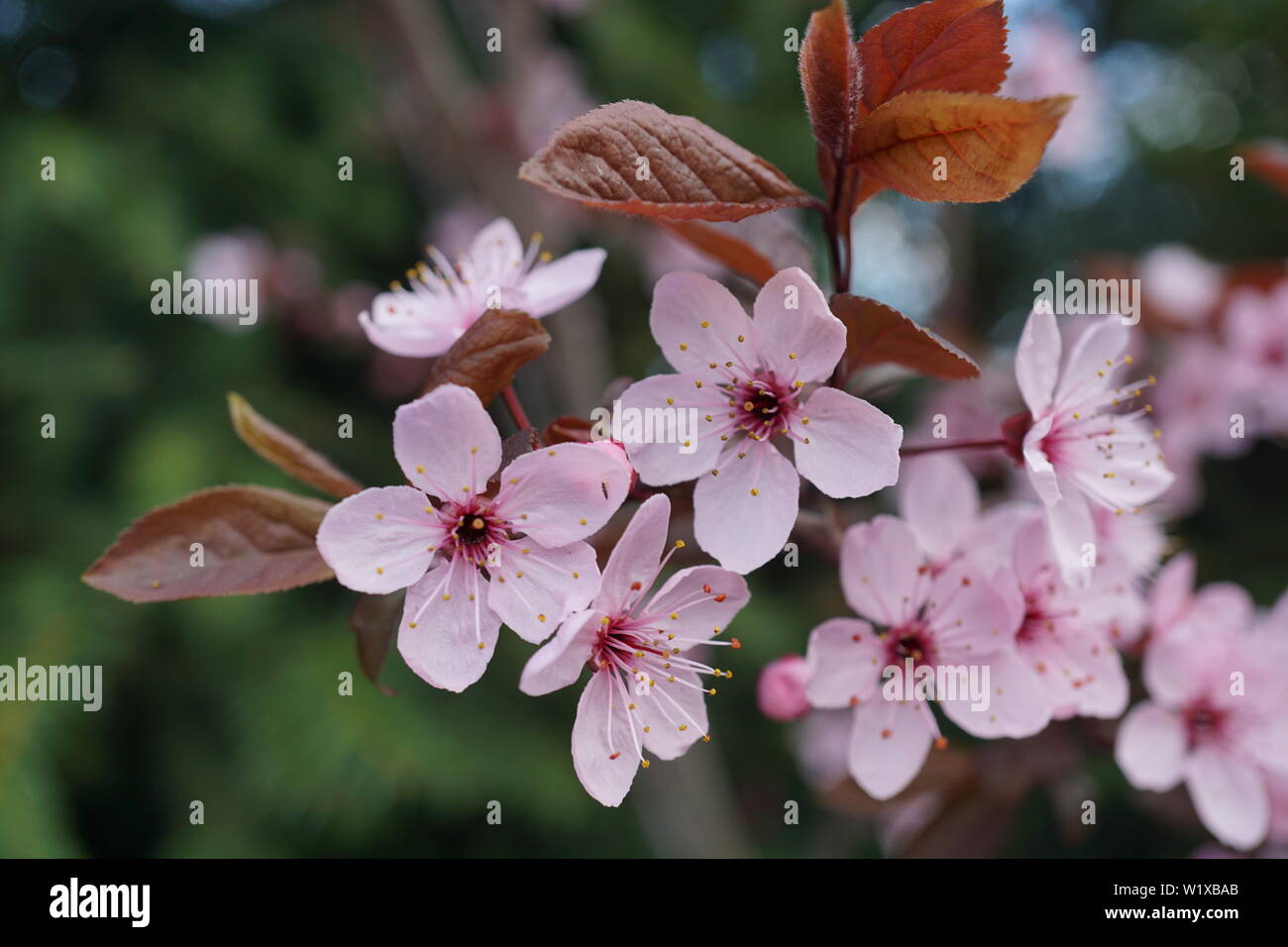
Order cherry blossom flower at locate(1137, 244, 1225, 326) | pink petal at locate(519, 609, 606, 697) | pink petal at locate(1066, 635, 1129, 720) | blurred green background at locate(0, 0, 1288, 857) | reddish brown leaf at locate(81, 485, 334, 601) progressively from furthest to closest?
blurred green background at locate(0, 0, 1288, 857), cherry blossom flower at locate(1137, 244, 1225, 326), pink petal at locate(1066, 635, 1129, 720), reddish brown leaf at locate(81, 485, 334, 601), pink petal at locate(519, 609, 606, 697)

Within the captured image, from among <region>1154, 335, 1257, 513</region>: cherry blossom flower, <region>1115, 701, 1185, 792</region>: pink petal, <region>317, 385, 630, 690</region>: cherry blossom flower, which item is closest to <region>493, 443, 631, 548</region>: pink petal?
<region>317, 385, 630, 690</region>: cherry blossom flower

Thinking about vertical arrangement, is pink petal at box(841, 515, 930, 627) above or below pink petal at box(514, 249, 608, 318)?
below

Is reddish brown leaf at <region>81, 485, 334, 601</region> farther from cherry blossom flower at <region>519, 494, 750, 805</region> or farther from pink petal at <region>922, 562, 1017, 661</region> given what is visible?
pink petal at <region>922, 562, 1017, 661</region>

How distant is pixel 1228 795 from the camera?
858 mm

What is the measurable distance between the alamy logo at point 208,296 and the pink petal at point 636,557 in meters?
1.35

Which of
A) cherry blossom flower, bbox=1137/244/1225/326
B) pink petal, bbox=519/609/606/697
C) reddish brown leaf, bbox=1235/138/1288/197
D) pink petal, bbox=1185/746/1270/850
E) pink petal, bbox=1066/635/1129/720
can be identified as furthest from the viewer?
cherry blossom flower, bbox=1137/244/1225/326

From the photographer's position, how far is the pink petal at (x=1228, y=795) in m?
0.84

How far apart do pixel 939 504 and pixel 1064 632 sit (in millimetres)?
138

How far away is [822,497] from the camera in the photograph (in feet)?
2.28

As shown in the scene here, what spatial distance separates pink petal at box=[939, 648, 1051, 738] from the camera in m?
0.66

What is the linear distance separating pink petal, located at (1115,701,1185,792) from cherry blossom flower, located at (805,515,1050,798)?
9.4 inches

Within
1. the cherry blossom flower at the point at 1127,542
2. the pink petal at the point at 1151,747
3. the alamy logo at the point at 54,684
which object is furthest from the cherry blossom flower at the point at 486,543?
the alamy logo at the point at 54,684

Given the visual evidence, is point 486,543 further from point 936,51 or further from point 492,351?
point 936,51

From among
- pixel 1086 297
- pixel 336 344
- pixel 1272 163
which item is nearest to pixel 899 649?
pixel 1086 297
